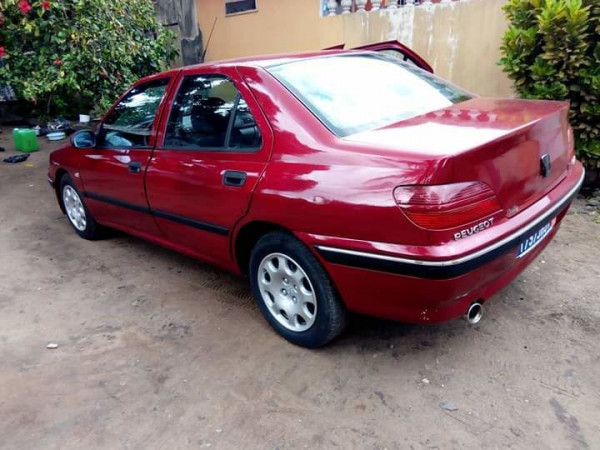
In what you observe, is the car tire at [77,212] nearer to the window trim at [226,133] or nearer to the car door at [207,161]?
the car door at [207,161]

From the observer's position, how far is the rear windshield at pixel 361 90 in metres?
2.60

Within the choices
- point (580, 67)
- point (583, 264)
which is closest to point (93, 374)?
point (583, 264)

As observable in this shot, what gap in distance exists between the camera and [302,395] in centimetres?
246

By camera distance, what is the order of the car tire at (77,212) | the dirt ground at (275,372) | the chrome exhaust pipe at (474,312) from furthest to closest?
1. the car tire at (77,212)
2. the chrome exhaust pipe at (474,312)
3. the dirt ground at (275,372)

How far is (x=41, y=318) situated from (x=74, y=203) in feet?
5.36

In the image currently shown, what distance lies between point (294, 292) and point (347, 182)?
2.60 feet

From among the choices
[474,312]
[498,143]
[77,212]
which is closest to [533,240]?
[474,312]

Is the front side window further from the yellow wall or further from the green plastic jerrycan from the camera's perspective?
the green plastic jerrycan

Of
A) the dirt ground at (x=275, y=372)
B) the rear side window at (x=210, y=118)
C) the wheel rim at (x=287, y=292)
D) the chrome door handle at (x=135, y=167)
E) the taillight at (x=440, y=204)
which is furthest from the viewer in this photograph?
the chrome door handle at (x=135, y=167)

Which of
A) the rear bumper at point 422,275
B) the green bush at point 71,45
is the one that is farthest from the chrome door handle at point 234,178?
the green bush at point 71,45

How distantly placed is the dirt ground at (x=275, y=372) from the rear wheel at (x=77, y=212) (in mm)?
863

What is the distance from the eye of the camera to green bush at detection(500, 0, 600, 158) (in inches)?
171

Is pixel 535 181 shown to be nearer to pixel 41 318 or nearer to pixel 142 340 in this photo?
pixel 142 340

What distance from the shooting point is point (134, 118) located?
3773 millimetres
